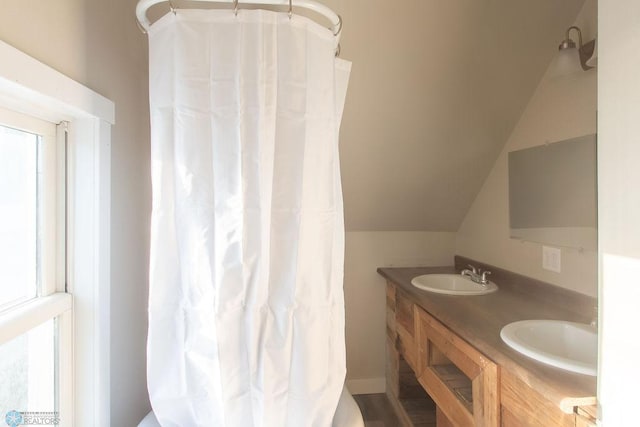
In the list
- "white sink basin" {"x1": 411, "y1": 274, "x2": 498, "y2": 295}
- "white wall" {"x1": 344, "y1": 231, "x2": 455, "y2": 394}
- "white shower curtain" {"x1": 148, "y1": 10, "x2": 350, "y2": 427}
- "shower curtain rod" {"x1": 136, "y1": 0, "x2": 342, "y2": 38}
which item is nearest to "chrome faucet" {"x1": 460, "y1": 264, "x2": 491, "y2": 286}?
"white sink basin" {"x1": 411, "y1": 274, "x2": 498, "y2": 295}

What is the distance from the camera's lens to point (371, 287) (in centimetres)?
242

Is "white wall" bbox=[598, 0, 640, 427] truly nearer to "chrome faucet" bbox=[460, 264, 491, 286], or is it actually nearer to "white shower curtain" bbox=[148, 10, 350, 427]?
"white shower curtain" bbox=[148, 10, 350, 427]

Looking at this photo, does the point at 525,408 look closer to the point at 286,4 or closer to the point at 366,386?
the point at 286,4

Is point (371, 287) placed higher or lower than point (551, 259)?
lower

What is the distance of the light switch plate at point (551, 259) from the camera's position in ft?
4.84

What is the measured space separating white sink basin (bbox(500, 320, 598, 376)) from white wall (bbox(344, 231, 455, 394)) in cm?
126

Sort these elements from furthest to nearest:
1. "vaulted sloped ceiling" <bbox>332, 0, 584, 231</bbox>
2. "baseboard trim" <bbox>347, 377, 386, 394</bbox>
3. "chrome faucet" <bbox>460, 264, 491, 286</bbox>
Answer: "baseboard trim" <bbox>347, 377, 386, 394</bbox>
"chrome faucet" <bbox>460, 264, 491, 286</bbox>
"vaulted sloped ceiling" <bbox>332, 0, 584, 231</bbox>

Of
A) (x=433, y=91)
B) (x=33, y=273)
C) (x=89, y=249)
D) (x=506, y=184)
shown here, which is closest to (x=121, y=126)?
(x=89, y=249)

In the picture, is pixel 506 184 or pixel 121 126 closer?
pixel 121 126

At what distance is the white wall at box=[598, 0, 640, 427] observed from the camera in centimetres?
63

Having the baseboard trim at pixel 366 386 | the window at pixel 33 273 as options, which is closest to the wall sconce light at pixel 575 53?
the window at pixel 33 273

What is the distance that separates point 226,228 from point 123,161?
1.84ft

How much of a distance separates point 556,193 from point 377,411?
5.89 ft

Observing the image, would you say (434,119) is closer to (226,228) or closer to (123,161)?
(226,228)
